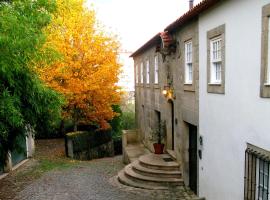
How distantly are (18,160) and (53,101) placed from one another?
964cm

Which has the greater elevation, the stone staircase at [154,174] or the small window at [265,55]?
the small window at [265,55]

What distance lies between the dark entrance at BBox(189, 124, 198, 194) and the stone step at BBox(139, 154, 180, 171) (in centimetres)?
106

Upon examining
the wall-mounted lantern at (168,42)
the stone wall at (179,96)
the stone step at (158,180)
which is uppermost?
the wall-mounted lantern at (168,42)

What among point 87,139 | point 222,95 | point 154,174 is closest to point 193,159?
point 154,174

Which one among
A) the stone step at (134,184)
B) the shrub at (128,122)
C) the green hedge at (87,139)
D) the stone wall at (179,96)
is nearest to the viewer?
the stone wall at (179,96)

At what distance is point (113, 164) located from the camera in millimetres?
18562

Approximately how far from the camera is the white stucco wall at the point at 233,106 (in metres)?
6.66

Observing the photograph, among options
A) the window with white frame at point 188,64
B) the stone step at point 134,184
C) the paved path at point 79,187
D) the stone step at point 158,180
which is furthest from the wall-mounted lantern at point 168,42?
the paved path at point 79,187

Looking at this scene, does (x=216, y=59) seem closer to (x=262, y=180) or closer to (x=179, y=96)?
(x=262, y=180)

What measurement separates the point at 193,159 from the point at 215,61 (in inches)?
168

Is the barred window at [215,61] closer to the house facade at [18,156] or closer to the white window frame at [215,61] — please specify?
the white window frame at [215,61]

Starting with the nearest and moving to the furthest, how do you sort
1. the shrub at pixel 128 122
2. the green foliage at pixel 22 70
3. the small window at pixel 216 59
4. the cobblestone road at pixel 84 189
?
the green foliage at pixel 22 70 < the small window at pixel 216 59 < the cobblestone road at pixel 84 189 < the shrub at pixel 128 122

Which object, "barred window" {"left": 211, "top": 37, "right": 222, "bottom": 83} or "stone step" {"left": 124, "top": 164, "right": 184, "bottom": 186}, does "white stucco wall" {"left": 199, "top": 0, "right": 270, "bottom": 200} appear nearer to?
"barred window" {"left": 211, "top": 37, "right": 222, "bottom": 83}

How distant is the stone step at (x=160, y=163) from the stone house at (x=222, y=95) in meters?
0.35
